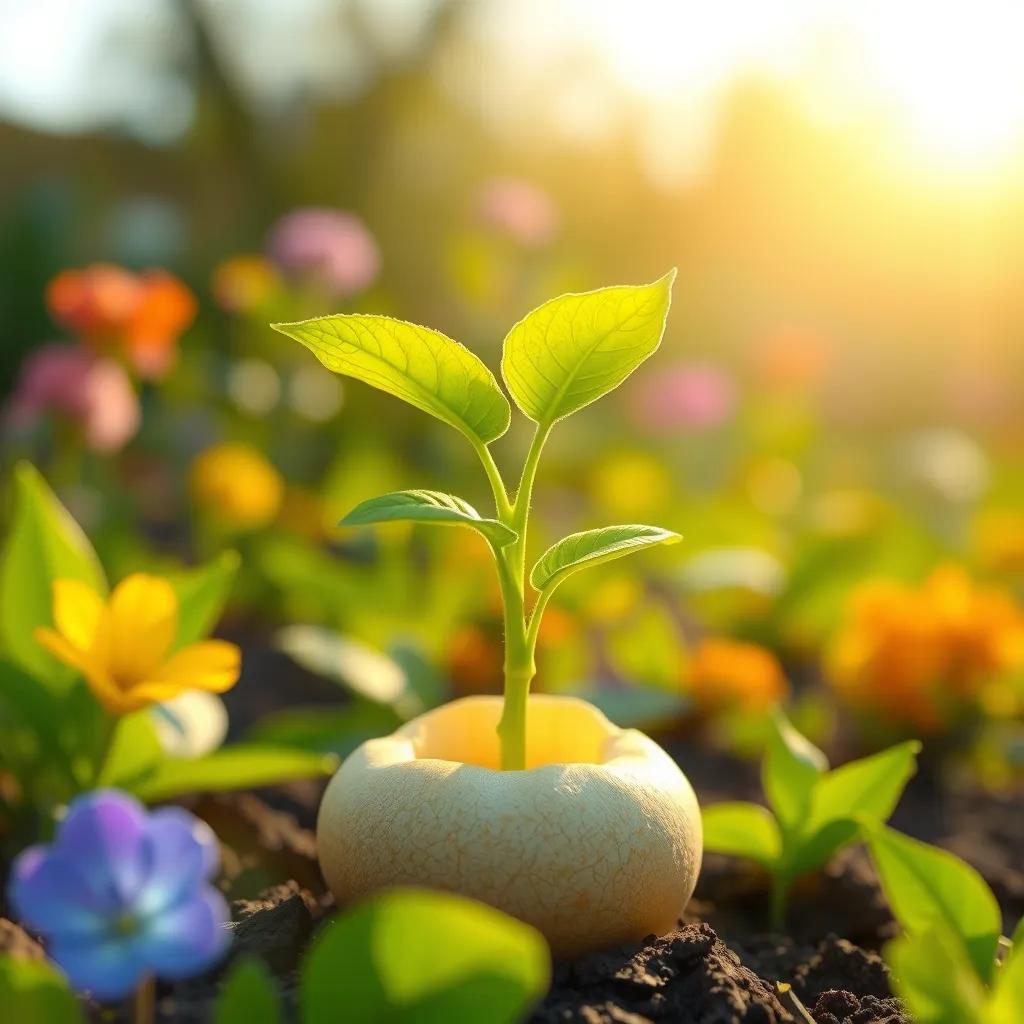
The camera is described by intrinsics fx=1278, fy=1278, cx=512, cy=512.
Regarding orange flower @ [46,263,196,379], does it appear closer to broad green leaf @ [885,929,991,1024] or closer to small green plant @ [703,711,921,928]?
small green plant @ [703,711,921,928]

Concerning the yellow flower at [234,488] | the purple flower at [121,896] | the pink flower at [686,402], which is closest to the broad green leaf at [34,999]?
the purple flower at [121,896]

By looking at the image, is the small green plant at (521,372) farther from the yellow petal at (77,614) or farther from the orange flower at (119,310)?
the orange flower at (119,310)

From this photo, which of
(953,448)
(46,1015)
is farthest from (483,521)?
(953,448)

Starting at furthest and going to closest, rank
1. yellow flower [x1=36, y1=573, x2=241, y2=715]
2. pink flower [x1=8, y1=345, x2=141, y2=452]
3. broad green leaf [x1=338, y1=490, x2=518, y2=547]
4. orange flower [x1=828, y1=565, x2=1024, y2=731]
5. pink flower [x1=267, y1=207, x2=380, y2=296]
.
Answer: pink flower [x1=267, y1=207, x2=380, y2=296] → pink flower [x1=8, y1=345, x2=141, y2=452] → orange flower [x1=828, y1=565, x2=1024, y2=731] → yellow flower [x1=36, y1=573, x2=241, y2=715] → broad green leaf [x1=338, y1=490, x2=518, y2=547]

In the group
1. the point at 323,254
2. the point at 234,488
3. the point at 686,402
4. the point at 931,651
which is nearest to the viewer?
the point at 931,651

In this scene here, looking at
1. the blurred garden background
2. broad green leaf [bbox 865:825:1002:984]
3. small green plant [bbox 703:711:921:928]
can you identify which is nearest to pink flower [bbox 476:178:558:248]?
the blurred garden background

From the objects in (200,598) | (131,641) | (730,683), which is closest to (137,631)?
(131,641)

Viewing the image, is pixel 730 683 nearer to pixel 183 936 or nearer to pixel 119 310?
pixel 119 310
